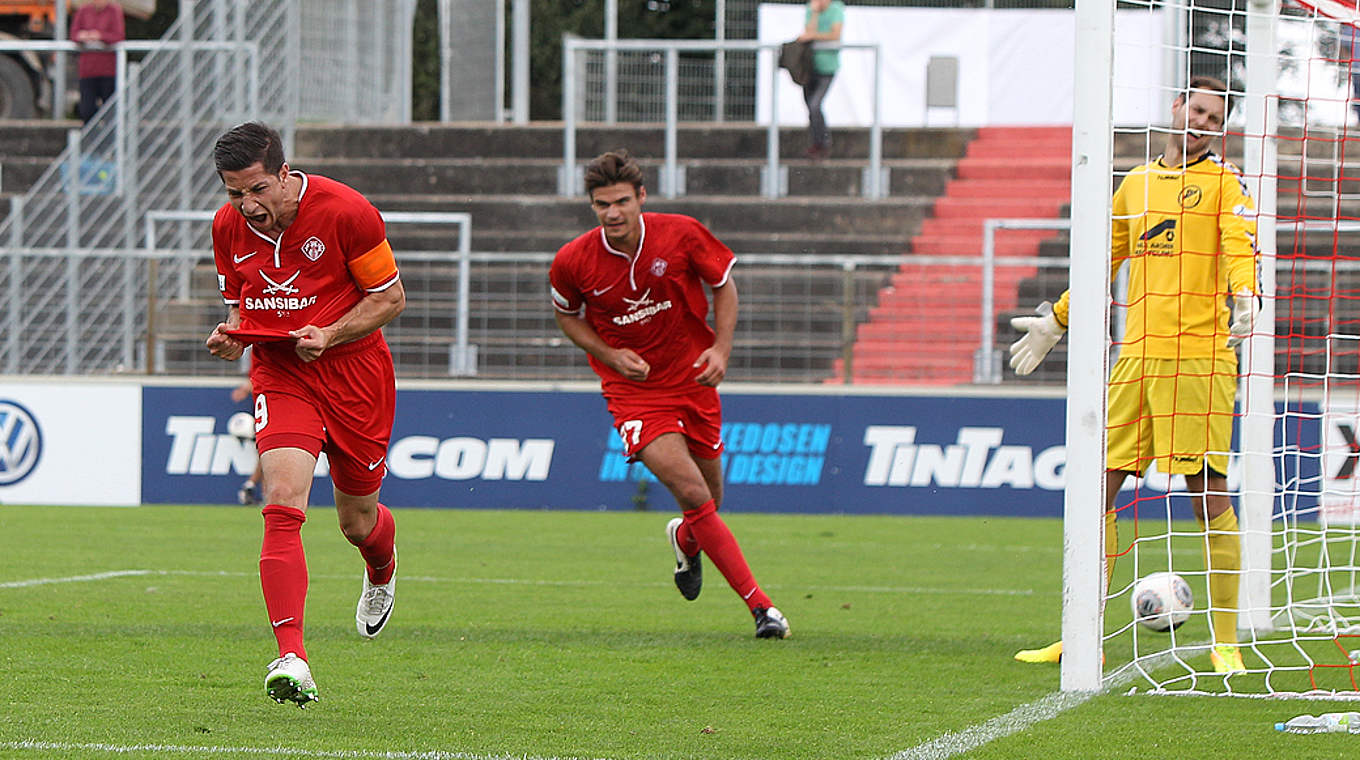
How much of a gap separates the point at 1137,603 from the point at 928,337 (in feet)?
28.8

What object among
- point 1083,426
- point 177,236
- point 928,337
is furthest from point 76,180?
point 1083,426

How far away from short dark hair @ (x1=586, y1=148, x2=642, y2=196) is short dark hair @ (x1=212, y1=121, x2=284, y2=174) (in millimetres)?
1909

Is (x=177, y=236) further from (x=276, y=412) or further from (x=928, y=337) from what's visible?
(x=276, y=412)

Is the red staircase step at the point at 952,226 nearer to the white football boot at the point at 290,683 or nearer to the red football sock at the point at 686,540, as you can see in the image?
the red football sock at the point at 686,540

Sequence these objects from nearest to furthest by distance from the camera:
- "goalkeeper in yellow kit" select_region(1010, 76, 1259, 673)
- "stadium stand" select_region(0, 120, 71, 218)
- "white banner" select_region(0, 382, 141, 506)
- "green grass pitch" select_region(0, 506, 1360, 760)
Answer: "green grass pitch" select_region(0, 506, 1360, 760) < "goalkeeper in yellow kit" select_region(1010, 76, 1259, 673) < "white banner" select_region(0, 382, 141, 506) < "stadium stand" select_region(0, 120, 71, 218)

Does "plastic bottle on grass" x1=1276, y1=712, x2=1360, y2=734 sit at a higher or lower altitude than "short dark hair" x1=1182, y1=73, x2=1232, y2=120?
lower

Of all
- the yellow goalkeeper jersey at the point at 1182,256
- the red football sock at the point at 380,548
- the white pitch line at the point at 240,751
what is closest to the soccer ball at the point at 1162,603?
the yellow goalkeeper jersey at the point at 1182,256

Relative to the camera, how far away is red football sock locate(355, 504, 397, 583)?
6574 millimetres

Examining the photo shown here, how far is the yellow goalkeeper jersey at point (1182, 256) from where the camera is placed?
6.65m

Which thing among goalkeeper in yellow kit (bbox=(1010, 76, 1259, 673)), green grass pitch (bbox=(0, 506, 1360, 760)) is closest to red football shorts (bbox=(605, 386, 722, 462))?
green grass pitch (bbox=(0, 506, 1360, 760))

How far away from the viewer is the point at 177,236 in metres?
18.2

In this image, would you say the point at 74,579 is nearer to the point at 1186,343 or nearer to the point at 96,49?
the point at 1186,343

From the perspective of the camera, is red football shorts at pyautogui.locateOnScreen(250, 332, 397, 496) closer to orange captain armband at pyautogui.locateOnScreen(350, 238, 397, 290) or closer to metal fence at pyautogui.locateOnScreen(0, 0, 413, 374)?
orange captain armband at pyautogui.locateOnScreen(350, 238, 397, 290)

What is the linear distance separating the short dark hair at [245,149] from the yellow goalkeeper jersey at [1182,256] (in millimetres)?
2908
